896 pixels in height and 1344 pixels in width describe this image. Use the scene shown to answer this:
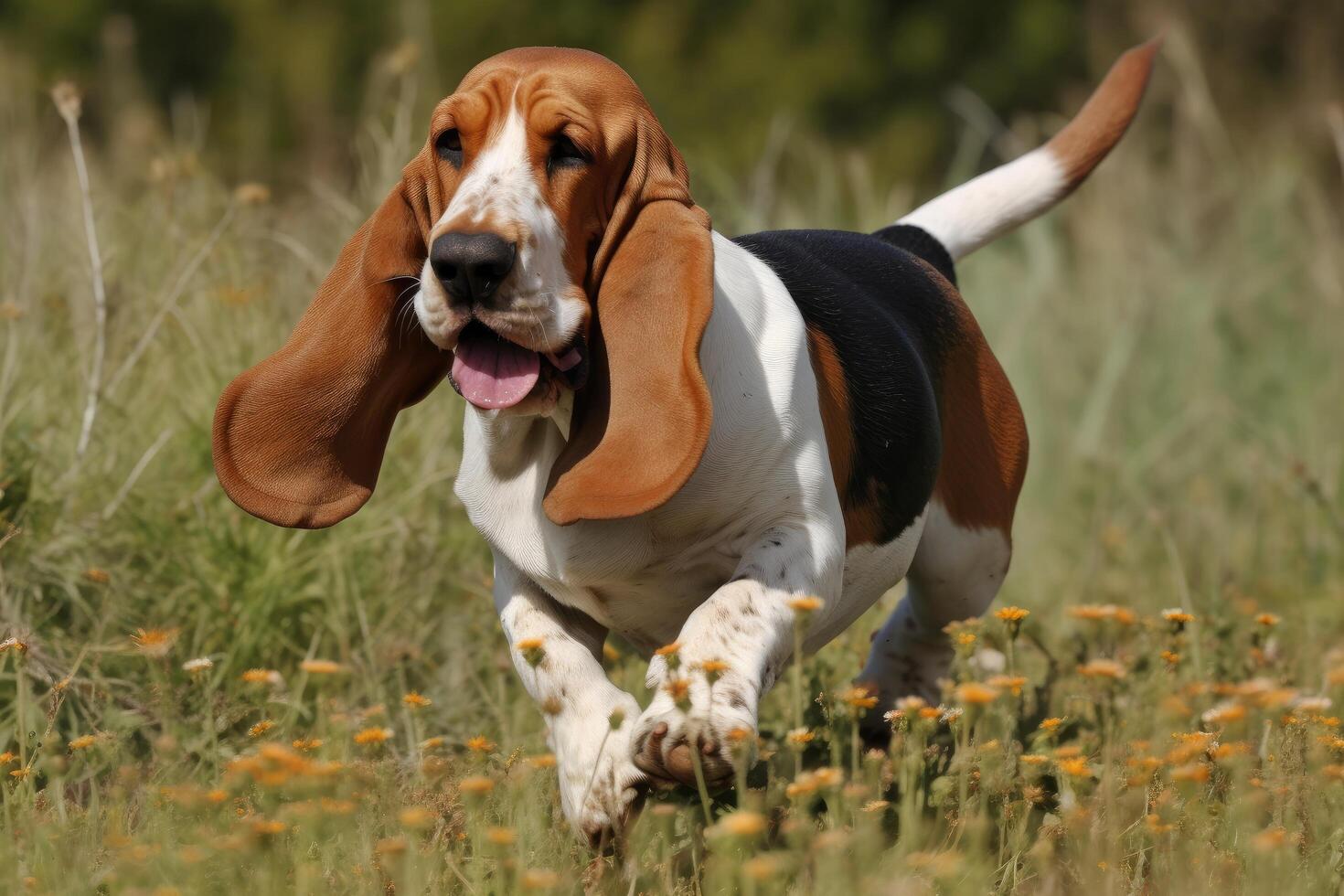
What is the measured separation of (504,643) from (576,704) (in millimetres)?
1267

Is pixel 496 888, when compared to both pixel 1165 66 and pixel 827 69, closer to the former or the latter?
pixel 1165 66

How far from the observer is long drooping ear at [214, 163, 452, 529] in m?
3.06

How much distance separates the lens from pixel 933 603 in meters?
4.03

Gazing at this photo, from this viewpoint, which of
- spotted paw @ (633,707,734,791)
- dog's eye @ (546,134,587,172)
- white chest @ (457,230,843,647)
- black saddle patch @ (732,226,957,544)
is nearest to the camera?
spotted paw @ (633,707,734,791)

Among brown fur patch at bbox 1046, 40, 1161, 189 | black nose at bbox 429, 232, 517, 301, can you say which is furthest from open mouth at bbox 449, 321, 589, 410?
brown fur patch at bbox 1046, 40, 1161, 189

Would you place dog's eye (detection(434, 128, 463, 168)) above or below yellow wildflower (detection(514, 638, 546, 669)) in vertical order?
above

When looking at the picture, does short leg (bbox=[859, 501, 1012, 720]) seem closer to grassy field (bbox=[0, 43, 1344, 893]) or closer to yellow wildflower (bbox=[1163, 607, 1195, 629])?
grassy field (bbox=[0, 43, 1344, 893])

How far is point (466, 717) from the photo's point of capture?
4.03 metres

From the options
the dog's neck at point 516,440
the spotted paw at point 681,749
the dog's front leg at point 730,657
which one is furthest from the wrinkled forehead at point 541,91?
the spotted paw at point 681,749

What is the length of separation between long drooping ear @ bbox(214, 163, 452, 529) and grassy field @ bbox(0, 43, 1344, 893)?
0.34 meters

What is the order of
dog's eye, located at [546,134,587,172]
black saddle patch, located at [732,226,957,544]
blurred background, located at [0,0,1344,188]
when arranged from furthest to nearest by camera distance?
1. blurred background, located at [0,0,1344,188]
2. black saddle patch, located at [732,226,957,544]
3. dog's eye, located at [546,134,587,172]

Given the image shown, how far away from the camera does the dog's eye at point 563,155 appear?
283 cm

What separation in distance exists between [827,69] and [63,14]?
6814 mm

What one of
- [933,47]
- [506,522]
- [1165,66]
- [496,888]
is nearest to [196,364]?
[506,522]
